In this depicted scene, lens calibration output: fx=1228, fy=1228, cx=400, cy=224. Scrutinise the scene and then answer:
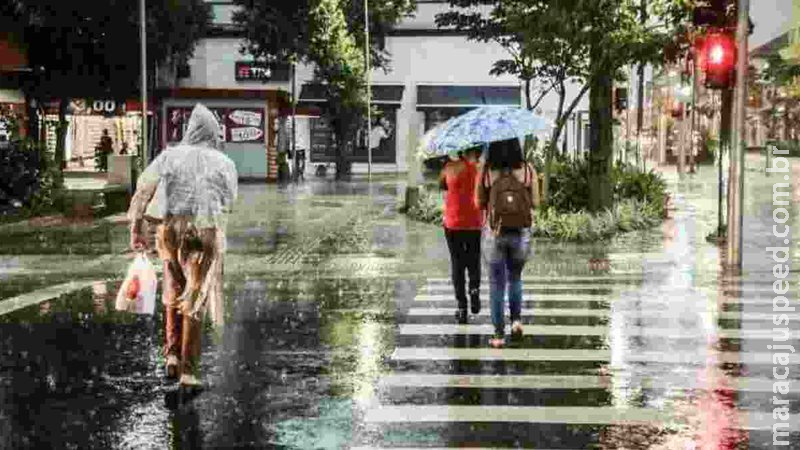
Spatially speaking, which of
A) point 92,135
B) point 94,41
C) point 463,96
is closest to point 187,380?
point 94,41

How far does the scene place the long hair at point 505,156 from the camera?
33.4ft

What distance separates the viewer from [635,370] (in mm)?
9273

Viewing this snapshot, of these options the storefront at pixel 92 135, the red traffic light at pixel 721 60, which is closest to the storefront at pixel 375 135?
the storefront at pixel 92 135

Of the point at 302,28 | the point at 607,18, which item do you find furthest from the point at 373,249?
the point at 302,28

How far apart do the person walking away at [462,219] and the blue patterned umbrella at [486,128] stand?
19 cm

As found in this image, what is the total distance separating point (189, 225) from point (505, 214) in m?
2.80

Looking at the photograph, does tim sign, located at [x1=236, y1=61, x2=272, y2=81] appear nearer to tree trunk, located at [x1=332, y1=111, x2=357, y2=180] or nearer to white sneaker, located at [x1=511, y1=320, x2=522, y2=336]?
tree trunk, located at [x1=332, y1=111, x2=357, y2=180]

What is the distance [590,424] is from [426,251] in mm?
11839

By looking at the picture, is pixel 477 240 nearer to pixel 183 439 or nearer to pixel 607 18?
pixel 183 439

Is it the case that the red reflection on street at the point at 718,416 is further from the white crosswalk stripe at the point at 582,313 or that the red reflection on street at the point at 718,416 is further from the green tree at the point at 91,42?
the green tree at the point at 91,42

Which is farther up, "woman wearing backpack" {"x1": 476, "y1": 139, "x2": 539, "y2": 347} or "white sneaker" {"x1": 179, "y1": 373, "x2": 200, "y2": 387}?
"woman wearing backpack" {"x1": 476, "y1": 139, "x2": 539, "y2": 347}

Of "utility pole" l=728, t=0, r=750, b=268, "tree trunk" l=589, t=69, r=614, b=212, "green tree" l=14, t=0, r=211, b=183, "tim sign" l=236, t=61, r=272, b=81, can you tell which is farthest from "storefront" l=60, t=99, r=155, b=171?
"utility pole" l=728, t=0, r=750, b=268

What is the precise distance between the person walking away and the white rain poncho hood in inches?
131

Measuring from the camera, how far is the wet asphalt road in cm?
729
